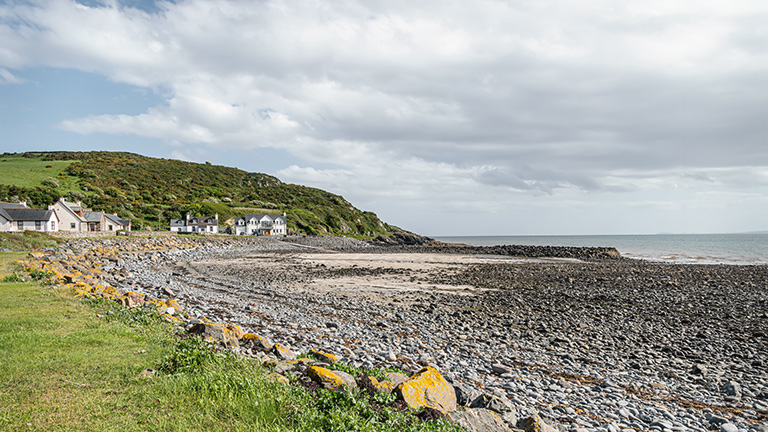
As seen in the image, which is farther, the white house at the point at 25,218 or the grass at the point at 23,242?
the white house at the point at 25,218

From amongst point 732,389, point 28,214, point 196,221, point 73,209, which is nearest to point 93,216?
point 73,209

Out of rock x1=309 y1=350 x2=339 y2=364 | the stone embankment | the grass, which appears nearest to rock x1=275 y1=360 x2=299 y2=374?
the stone embankment

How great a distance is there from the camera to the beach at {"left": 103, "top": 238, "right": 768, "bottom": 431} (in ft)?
28.0

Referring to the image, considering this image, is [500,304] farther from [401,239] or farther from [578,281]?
[401,239]

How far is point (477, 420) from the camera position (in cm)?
587

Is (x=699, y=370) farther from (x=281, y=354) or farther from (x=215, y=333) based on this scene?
(x=215, y=333)

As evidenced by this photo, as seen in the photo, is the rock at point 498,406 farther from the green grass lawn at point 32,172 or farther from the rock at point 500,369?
the green grass lawn at point 32,172

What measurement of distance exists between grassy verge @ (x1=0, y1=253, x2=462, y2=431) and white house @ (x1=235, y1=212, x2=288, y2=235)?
356 feet

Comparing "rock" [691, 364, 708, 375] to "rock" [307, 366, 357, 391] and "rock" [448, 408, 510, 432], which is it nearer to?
"rock" [448, 408, 510, 432]

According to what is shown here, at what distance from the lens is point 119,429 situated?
473cm

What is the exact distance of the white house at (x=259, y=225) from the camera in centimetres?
11344

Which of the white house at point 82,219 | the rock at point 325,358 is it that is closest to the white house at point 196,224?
the white house at point 82,219

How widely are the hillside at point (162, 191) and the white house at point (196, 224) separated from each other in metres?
4.31

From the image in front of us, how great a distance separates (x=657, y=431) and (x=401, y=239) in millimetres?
108698
